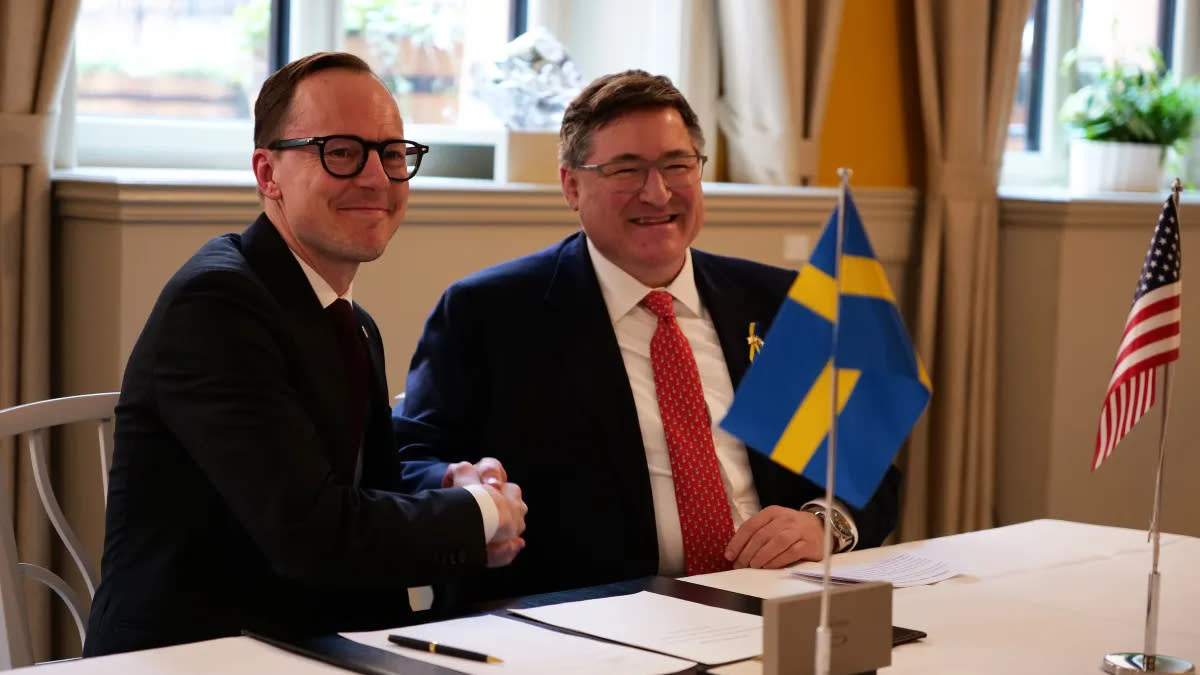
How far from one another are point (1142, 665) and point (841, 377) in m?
0.51

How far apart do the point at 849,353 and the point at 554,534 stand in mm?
1095

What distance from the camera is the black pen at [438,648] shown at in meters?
1.55

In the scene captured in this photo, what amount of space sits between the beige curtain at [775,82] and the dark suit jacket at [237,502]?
7.81 ft

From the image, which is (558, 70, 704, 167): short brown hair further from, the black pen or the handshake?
the black pen

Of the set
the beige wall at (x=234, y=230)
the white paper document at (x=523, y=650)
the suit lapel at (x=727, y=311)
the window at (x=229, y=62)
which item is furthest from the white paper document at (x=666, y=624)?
the window at (x=229, y=62)

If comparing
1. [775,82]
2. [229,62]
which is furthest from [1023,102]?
[229,62]

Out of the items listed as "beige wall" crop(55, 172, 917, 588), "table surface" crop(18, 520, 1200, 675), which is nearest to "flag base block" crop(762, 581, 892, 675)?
"table surface" crop(18, 520, 1200, 675)

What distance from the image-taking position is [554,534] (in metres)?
2.39

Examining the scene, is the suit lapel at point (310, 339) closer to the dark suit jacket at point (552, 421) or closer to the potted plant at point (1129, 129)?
the dark suit jacket at point (552, 421)

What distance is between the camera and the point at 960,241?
439 centimetres

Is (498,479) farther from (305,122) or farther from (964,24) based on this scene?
(964,24)

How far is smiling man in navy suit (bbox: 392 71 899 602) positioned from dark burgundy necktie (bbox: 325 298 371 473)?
217mm

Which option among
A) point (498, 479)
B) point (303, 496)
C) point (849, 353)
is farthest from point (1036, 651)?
point (303, 496)

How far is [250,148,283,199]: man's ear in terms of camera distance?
2.07m
